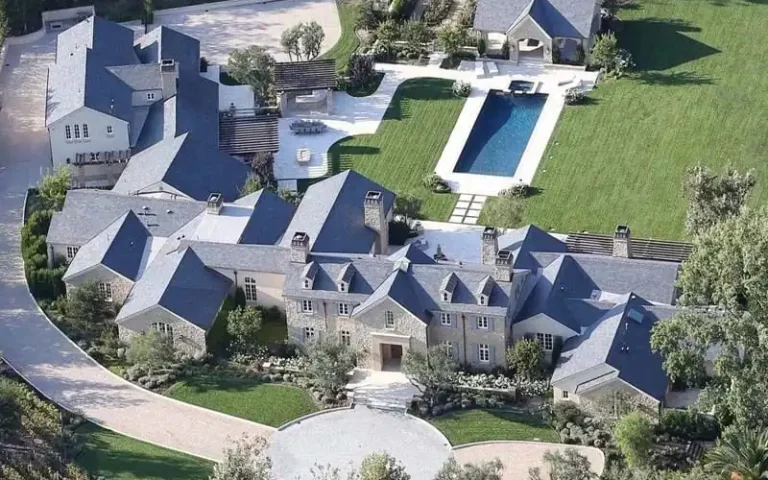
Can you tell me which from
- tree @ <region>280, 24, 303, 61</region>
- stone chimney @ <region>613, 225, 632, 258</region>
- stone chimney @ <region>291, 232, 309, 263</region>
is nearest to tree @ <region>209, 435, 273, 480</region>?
stone chimney @ <region>291, 232, 309, 263</region>

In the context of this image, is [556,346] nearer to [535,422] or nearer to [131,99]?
[535,422]

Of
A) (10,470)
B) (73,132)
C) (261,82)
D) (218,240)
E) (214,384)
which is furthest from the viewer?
(261,82)

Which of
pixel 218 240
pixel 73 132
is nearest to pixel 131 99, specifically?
pixel 73 132

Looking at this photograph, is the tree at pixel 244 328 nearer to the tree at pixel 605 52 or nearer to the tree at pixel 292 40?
the tree at pixel 292 40

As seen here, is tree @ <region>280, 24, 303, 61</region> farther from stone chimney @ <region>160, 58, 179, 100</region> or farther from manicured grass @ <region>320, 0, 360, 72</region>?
stone chimney @ <region>160, 58, 179, 100</region>

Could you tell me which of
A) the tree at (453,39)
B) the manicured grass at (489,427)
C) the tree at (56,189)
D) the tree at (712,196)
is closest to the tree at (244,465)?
the manicured grass at (489,427)
